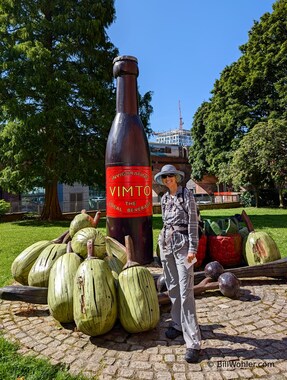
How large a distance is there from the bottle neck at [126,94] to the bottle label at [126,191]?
121 centimetres

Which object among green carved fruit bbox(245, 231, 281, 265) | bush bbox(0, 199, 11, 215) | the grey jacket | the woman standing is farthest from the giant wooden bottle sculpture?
bush bbox(0, 199, 11, 215)

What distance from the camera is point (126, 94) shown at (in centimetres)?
616

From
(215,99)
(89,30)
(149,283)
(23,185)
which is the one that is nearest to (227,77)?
(215,99)

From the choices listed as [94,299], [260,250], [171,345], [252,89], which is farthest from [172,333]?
[252,89]

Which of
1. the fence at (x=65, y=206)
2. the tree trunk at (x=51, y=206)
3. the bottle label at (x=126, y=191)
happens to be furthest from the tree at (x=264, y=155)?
the bottle label at (x=126, y=191)

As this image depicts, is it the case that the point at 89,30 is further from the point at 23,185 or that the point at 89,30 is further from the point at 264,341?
the point at 264,341

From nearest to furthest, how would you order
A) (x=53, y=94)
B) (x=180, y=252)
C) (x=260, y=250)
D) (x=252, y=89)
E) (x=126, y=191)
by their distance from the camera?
(x=180, y=252) → (x=260, y=250) → (x=126, y=191) → (x=53, y=94) → (x=252, y=89)

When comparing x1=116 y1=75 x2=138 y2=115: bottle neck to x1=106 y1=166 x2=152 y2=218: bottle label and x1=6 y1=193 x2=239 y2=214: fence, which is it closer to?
x1=106 y1=166 x2=152 y2=218: bottle label

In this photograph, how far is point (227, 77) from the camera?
28547 millimetres

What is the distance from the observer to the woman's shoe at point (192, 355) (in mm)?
2777

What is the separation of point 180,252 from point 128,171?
10.1 feet

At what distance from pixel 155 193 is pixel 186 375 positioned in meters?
32.9

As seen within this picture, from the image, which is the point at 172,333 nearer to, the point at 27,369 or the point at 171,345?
the point at 171,345

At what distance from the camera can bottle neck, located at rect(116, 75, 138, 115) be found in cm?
615
